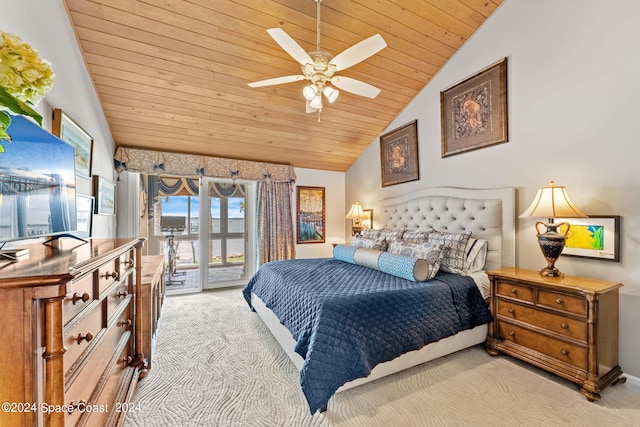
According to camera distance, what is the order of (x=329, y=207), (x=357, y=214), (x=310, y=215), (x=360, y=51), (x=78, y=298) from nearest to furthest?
(x=78, y=298) → (x=360, y=51) → (x=357, y=214) → (x=310, y=215) → (x=329, y=207)

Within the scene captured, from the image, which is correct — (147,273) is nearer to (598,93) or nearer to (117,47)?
(117,47)

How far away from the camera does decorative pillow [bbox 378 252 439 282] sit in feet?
7.38

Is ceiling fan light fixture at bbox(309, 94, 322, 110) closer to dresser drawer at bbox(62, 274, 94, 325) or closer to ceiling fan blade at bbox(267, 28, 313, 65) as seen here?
ceiling fan blade at bbox(267, 28, 313, 65)

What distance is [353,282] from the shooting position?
2215 mm

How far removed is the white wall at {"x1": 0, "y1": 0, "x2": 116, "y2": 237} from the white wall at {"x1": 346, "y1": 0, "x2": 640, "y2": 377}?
372 centimetres

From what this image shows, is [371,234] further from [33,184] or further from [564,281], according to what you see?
[33,184]

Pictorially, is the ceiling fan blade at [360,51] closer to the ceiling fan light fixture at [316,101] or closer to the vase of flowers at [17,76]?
the ceiling fan light fixture at [316,101]

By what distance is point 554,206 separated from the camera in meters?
2.02

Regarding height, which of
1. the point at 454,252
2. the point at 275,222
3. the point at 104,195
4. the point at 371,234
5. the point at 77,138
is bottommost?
the point at 454,252

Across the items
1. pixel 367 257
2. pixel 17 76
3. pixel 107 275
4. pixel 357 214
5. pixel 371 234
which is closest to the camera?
pixel 17 76

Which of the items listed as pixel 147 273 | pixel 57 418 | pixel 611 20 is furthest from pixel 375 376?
pixel 611 20

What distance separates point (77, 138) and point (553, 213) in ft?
12.7

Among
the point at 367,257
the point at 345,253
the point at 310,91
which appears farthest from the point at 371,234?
the point at 310,91

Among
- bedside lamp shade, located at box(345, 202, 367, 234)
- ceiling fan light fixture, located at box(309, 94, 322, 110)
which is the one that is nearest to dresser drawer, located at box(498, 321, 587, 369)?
ceiling fan light fixture, located at box(309, 94, 322, 110)
